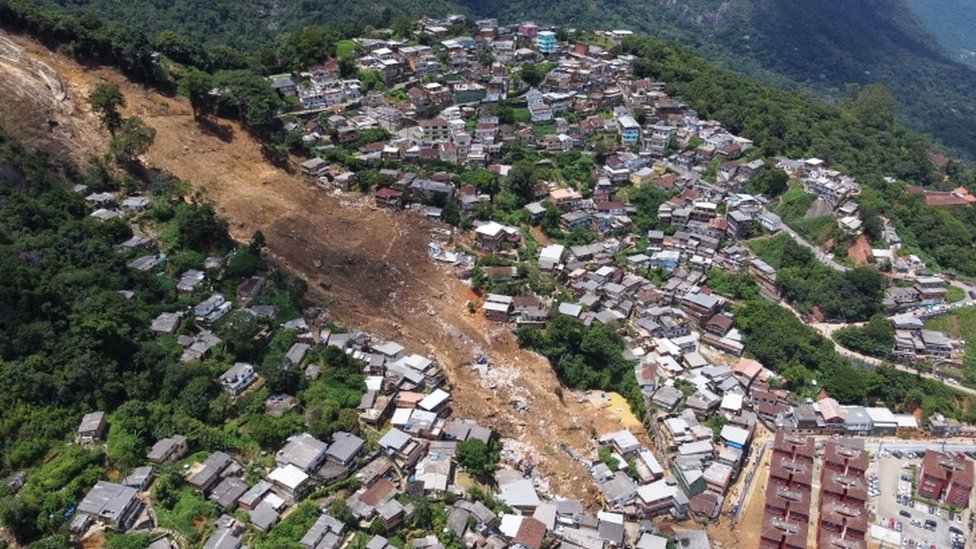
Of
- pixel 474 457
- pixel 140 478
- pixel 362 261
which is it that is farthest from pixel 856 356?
pixel 140 478

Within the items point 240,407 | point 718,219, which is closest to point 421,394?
point 240,407

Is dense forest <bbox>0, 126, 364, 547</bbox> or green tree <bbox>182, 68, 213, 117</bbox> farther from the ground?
green tree <bbox>182, 68, 213, 117</bbox>

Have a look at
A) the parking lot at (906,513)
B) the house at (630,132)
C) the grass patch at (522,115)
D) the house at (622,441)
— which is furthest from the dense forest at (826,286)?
the grass patch at (522,115)

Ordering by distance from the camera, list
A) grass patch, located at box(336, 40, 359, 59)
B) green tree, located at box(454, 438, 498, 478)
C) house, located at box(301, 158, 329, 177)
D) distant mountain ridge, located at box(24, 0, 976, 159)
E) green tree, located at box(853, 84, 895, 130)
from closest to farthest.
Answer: green tree, located at box(454, 438, 498, 478), house, located at box(301, 158, 329, 177), grass patch, located at box(336, 40, 359, 59), green tree, located at box(853, 84, 895, 130), distant mountain ridge, located at box(24, 0, 976, 159)

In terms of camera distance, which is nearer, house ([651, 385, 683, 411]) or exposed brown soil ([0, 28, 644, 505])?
exposed brown soil ([0, 28, 644, 505])

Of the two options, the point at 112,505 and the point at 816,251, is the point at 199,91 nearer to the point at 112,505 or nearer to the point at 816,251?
the point at 112,505

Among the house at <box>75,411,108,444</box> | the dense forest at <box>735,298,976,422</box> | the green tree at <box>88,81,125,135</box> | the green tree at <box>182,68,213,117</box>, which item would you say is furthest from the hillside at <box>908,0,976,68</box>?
the house at <box>75,411,108,444</box>

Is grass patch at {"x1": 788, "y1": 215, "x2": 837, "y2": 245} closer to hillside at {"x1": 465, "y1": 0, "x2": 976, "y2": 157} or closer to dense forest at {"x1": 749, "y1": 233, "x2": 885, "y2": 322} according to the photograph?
dense forest at {"x1": 749, "y1": 233, "x2": 885, "y2": 322}
